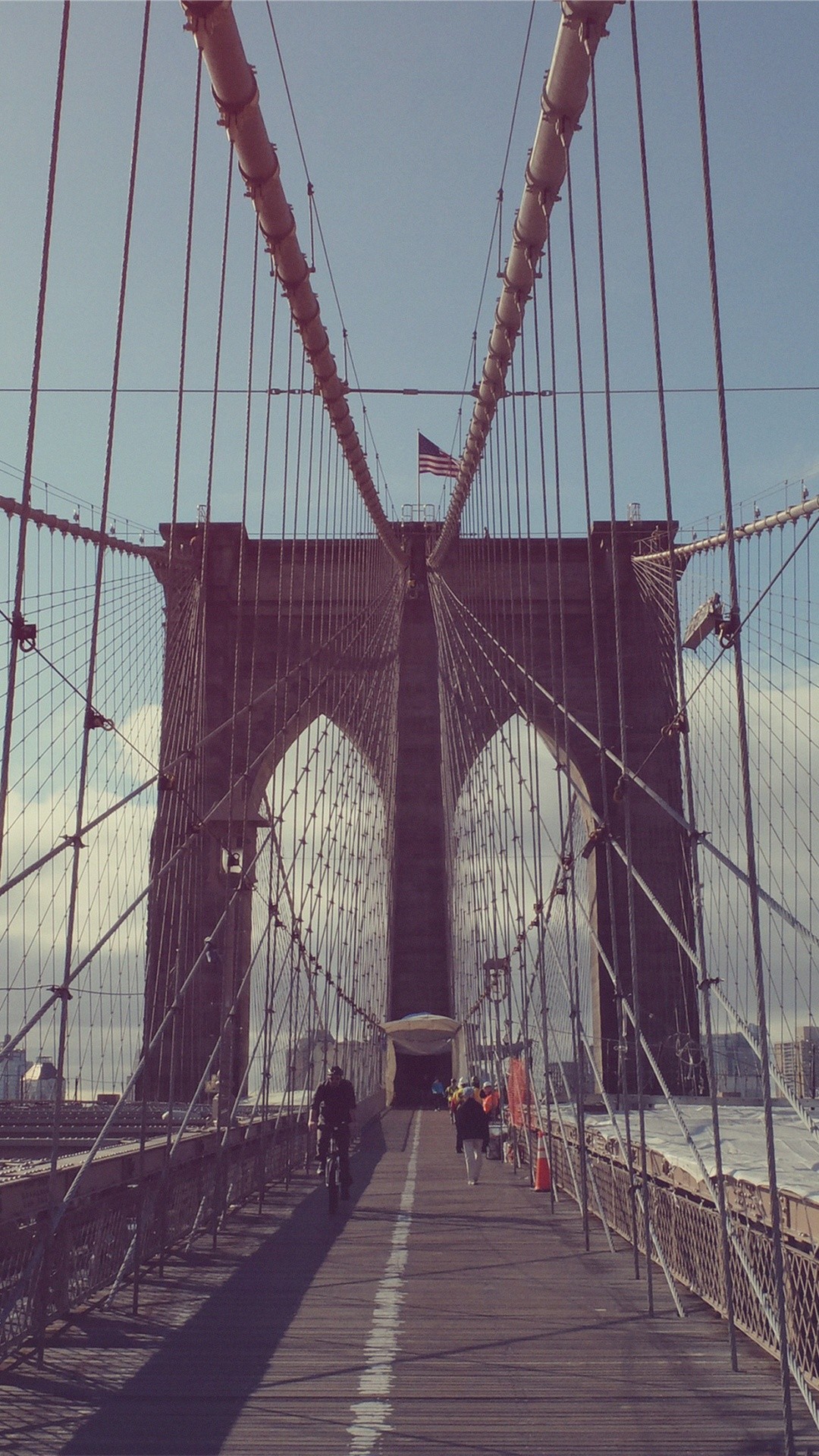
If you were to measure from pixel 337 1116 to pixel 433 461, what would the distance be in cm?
1689

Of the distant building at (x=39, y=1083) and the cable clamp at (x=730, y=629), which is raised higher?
the cable clamp at (x=730, y=629)

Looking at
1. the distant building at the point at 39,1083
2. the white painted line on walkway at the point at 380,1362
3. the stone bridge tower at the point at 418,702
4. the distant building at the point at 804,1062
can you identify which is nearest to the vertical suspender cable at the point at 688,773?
the white painted line on walkway at the point at 380,1362

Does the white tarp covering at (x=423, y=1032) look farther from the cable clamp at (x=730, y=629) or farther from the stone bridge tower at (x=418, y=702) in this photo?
the cable clamp at (x=730, y=629)

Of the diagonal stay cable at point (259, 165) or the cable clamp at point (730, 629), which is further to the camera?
the diagonal stay cable at point (259, 165)

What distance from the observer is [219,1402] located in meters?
4.10

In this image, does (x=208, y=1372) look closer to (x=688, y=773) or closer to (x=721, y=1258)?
(x=721, y=1258)

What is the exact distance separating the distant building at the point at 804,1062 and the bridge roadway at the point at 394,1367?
7932mm

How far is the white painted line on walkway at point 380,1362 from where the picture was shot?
Result: 3770mm

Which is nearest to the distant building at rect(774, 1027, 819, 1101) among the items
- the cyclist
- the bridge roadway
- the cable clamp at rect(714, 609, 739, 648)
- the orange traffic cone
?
the orange traffic cone

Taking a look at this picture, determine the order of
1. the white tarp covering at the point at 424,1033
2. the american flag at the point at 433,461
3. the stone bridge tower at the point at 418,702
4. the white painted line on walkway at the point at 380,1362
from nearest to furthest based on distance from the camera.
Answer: the white painted line on walkway at the point at 380,1362, the stone bridge tower at the point at 418,702, the american flag at the point at 433,461, the white tarp covering at the point at 424,1033

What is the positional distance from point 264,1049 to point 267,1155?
948mm

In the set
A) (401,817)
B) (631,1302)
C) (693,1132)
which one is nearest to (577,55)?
(693,1132)

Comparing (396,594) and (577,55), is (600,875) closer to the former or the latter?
(396,594)

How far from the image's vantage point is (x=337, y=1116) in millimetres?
10062
